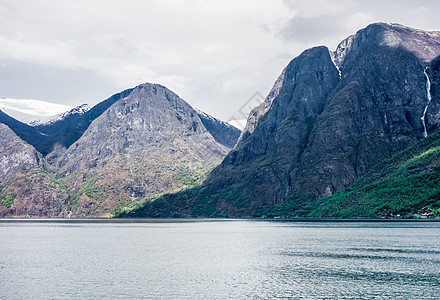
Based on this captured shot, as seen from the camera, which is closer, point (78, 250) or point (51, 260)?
point (51, 260)

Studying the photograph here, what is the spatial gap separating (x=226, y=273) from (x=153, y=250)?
4305 centimetres

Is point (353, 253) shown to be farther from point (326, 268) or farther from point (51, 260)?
point (51, 260)

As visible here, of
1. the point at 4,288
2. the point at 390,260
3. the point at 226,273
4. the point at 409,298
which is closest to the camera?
the point at 409,298

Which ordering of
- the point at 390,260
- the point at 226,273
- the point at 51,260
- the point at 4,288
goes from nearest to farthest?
1. the point at 4,288
2. the point at 226,273
3. the point at 390,260
4. the point at 51,260

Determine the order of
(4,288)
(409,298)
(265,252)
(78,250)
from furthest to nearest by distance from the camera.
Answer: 1. (78,250)
2. (265,252)
3. (4,288)
4. (409,298)

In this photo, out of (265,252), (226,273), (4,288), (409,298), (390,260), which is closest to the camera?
(409,298)

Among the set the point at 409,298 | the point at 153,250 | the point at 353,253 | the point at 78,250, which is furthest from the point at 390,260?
the point at 78,250

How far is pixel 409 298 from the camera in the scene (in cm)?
5650

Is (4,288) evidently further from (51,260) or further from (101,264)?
(51,260)

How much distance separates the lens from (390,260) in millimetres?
88688

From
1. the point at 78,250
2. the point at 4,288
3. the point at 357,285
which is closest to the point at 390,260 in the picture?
the point at 357,285

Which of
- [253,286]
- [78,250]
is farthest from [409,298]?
[78,250]

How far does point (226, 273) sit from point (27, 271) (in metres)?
40.4

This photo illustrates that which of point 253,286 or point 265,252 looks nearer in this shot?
point 253,286
